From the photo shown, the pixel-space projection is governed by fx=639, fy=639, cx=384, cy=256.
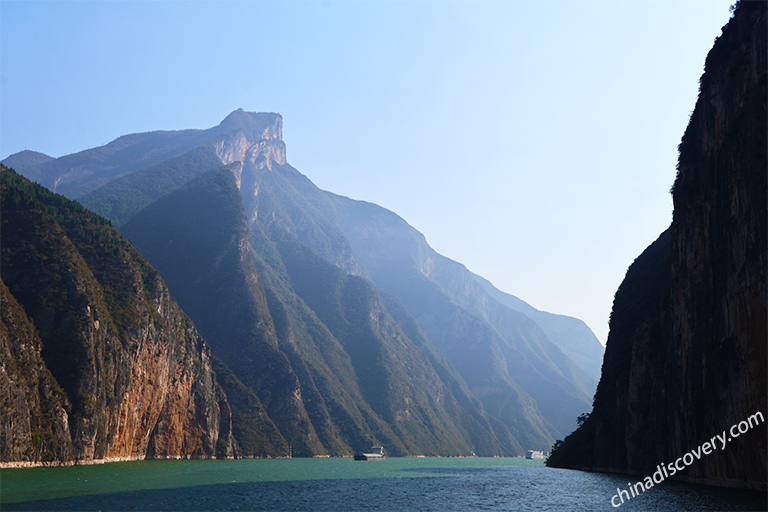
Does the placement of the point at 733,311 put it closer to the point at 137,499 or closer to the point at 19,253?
the point at 137,499

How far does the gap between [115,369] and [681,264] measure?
100.0 m

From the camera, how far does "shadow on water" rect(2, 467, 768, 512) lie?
4928 cm

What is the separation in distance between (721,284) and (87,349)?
96807 mm

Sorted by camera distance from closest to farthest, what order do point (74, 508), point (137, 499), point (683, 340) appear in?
1. point (74, 508)
2. point (137, 499)
3. point (683, 340)

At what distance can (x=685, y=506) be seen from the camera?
48.5m

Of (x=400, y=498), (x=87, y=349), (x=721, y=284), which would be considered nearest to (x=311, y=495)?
(x=400, y=498)

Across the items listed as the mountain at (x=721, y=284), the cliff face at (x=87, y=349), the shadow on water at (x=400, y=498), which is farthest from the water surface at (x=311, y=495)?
the cliff face at (x=87, y=349)

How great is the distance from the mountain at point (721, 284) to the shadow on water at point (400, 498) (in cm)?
454

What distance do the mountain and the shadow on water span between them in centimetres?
454

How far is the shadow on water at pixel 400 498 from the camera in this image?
49.3 meters

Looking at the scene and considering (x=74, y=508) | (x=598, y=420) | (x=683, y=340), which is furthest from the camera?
Answer: (x=598, y=420)

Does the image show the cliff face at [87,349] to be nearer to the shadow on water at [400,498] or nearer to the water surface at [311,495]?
the water surface at [311,495]

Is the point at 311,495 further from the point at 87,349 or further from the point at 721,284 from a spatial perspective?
the point at 87,349

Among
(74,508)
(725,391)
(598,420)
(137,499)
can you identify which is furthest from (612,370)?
(74,508)
